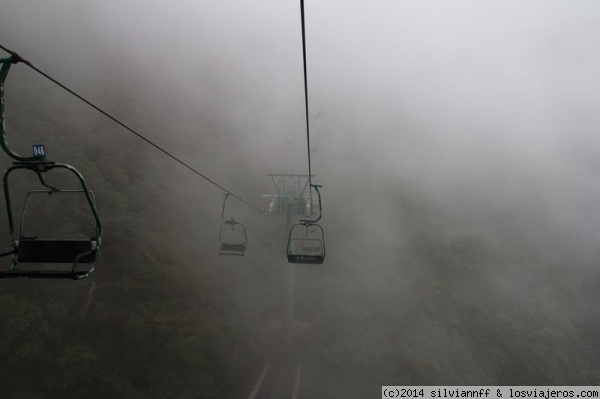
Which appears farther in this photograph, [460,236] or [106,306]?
[460,236]

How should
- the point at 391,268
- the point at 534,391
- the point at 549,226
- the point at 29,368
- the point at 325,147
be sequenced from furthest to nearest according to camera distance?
the point at 325,147
the point at 549,226
the point at 391,268
the point at 534,391
the point at 29,368

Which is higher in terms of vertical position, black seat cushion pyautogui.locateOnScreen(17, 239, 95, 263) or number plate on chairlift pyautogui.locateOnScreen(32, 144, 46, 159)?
number plate on chairlift pyautogui.locateOnScreen(32, 144, 46, 159)

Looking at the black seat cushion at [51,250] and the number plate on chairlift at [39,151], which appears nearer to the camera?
the number plate on chairlift at [39,151]

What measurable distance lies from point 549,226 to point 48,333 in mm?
50016

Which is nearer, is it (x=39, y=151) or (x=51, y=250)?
(x=39, y=151)

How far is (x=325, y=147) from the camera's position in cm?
4784

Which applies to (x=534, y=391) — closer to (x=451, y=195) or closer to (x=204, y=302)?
(x=204, y=302)

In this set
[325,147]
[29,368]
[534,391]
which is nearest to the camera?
[29,368]

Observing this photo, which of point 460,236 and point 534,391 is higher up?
point 460,236

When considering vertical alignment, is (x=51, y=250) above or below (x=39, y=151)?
below

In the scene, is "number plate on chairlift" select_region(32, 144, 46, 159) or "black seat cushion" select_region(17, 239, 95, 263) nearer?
"number plate on chairlift" select_region(32, 144, 46, 159)

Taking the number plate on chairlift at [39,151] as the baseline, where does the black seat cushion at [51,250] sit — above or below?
below

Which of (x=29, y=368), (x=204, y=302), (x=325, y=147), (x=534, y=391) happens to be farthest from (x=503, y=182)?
(x=29, y=368)

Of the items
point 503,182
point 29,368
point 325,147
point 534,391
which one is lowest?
point 534,391
